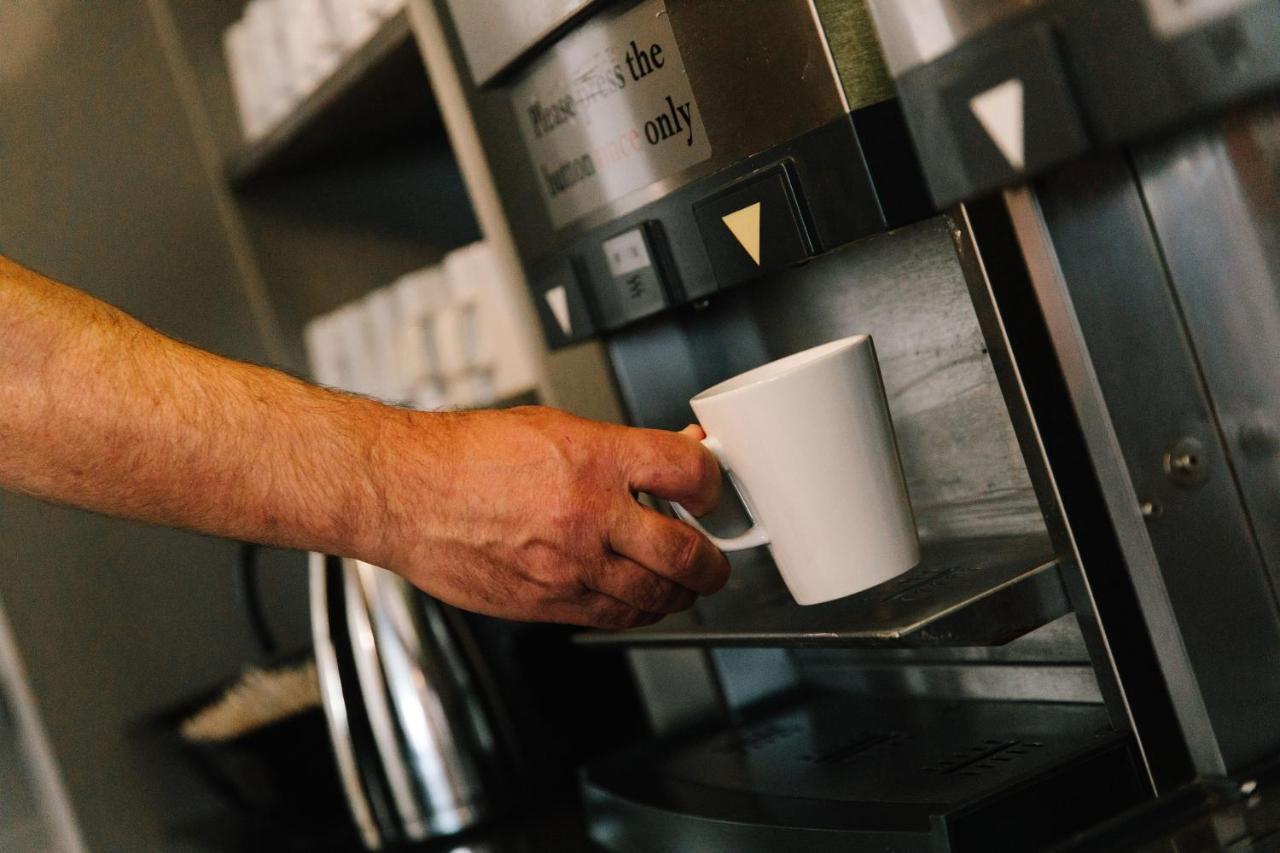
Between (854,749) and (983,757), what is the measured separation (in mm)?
99

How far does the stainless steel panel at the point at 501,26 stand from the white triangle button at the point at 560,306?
13 centimetres

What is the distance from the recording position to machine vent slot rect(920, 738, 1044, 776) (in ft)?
2.03

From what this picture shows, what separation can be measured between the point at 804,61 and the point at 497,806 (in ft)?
2.27

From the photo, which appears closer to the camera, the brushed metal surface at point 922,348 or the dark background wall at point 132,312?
the brushed metal surface at point 922,348

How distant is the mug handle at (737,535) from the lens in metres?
0.58

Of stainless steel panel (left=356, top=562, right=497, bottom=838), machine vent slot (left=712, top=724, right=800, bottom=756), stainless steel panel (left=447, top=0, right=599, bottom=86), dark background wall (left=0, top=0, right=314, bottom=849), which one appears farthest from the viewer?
dark background wall (left=0, top=0, right=314, bottom=849)

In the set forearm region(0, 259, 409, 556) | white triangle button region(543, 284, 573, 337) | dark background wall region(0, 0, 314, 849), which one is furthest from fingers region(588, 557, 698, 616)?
dark background wall region(0, 0, 314, 849)

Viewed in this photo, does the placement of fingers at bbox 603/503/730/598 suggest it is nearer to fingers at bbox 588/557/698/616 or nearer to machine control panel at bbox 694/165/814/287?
fingers at bbox 588/557/698/616

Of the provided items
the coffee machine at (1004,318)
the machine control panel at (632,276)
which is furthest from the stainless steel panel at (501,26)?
the machine control panel at (632,276)

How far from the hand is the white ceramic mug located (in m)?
0.02

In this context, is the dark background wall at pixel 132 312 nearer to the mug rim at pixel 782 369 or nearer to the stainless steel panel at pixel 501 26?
the stainless steel panel at pixel 501 26

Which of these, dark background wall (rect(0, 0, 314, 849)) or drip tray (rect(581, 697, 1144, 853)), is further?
dark background wall (rect(0, 0, 314, 849))

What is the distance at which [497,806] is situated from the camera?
1073 mm

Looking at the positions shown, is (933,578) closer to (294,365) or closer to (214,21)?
(294,365)
